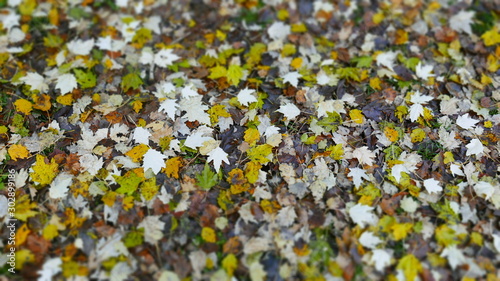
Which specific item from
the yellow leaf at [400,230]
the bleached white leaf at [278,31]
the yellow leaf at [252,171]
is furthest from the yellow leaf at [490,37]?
the yellow leaf at [252,171]

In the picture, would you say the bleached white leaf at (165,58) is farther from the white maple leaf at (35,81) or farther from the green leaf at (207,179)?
the green leaf at (207,179)

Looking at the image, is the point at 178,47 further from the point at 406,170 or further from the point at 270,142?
the point at 406,170

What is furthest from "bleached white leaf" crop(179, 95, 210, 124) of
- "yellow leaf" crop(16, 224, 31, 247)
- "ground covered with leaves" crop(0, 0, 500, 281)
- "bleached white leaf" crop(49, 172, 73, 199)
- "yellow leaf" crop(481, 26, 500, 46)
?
"yellow leaf" crop(481, 26, 500, 46)

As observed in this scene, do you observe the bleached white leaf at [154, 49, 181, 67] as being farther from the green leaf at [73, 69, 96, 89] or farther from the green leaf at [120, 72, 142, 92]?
the green leaf at [73, 69, 96, 89]

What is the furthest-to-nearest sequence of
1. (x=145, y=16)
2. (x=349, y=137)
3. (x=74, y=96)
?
1. (x=145, y=16)
2. (x=74, y=96)
3. (x=349, y=137)

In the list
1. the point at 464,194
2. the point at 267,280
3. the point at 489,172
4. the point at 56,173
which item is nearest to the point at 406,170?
the point at 464,194

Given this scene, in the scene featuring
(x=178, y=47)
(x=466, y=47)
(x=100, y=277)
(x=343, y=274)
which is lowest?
(x=343, y=274)
